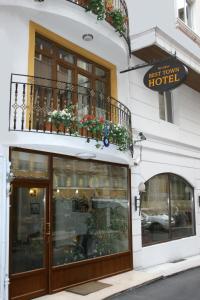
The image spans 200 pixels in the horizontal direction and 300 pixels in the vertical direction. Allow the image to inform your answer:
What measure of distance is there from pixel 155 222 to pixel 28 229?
4.96 m

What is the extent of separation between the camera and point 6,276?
689 cm

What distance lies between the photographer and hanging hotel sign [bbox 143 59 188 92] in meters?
9.55

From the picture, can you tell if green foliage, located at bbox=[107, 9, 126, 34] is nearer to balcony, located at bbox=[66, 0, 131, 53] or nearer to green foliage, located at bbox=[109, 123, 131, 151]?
balcony, located at bbox=[66, 0, 131, 53]

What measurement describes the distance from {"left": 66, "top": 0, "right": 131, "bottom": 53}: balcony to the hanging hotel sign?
1043 mm

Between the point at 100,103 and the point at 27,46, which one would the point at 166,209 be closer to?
the point at 100,103

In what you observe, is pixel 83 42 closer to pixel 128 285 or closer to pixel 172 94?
pixel 172 94

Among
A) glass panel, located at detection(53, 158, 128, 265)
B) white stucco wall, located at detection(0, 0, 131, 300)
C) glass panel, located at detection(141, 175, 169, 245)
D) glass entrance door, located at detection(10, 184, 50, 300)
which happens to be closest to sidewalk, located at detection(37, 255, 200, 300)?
glass entrance door, located at detection(10, 184, 50, 300)

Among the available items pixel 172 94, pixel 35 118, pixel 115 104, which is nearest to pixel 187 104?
pixel 172 94

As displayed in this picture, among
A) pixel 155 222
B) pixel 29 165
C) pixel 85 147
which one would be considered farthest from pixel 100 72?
pixel 155 222

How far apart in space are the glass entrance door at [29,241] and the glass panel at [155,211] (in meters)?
3.81

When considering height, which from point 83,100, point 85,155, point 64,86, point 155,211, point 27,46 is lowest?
point 155,211

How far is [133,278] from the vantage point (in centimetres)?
908

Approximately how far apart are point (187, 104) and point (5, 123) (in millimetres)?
8013

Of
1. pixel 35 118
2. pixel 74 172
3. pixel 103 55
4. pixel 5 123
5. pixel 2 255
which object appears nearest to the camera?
pixel 2 255
